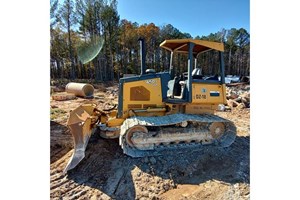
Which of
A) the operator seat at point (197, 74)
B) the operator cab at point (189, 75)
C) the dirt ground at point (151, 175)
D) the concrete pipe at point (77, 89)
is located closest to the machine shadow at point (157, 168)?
the dirt ground at point (151, 175)

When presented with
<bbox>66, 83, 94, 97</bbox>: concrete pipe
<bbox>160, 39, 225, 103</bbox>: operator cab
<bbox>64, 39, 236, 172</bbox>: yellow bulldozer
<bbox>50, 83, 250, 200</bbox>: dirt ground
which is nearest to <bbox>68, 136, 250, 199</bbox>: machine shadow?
<bbox>50, 83, 250, 200</bbox>: dirt ground

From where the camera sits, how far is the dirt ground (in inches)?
70.3

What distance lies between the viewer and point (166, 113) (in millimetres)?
2748

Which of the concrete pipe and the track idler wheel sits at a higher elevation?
the concrete pipe

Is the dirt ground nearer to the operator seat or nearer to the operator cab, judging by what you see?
the operator cab

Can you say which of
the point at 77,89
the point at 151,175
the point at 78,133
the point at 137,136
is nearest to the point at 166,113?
the point at 137,136

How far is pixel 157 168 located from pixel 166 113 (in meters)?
0.82

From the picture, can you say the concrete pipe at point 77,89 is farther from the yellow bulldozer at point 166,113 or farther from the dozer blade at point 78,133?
the dozer blade at point 78,133

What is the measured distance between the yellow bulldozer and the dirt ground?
158 mm

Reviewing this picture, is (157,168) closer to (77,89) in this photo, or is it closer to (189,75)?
(189,75)

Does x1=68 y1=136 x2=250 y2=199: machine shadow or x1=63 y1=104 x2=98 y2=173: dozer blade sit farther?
x1=63 y1=104 x2=98 y2=173: dozer blade
